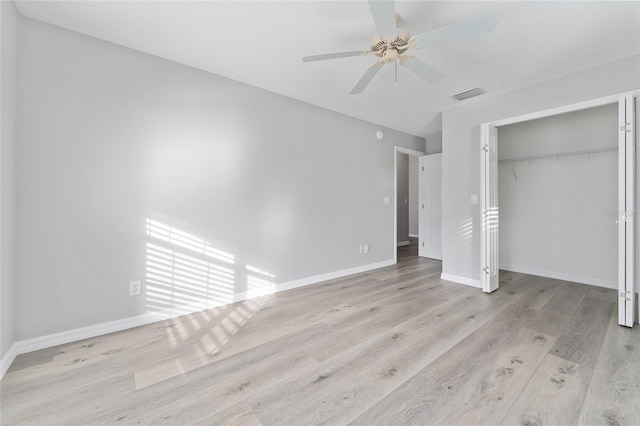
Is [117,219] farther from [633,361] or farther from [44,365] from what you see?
[633,361]

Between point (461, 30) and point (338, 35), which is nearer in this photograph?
point (461, 30)

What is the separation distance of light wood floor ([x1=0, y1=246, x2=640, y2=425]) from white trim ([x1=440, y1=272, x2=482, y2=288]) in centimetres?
67

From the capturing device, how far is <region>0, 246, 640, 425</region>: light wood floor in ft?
4.54

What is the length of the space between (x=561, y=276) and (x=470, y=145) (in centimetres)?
229

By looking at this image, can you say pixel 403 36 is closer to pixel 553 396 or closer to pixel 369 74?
pixel 369 74

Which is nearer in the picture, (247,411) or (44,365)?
(247,411)

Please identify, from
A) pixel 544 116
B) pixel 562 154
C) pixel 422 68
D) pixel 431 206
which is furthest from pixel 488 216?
pixel 422 68

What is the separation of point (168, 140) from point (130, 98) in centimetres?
44

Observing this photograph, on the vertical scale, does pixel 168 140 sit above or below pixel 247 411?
above

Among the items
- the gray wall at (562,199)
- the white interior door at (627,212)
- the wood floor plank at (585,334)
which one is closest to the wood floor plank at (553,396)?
the wood floor plank at (585,334)

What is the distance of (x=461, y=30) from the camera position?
164cm

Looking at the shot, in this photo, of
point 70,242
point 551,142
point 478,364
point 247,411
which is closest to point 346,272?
point 478,364

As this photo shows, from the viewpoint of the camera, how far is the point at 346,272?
159 inches

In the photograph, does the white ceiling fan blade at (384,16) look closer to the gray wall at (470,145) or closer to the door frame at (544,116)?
the door frame at (544,116)
